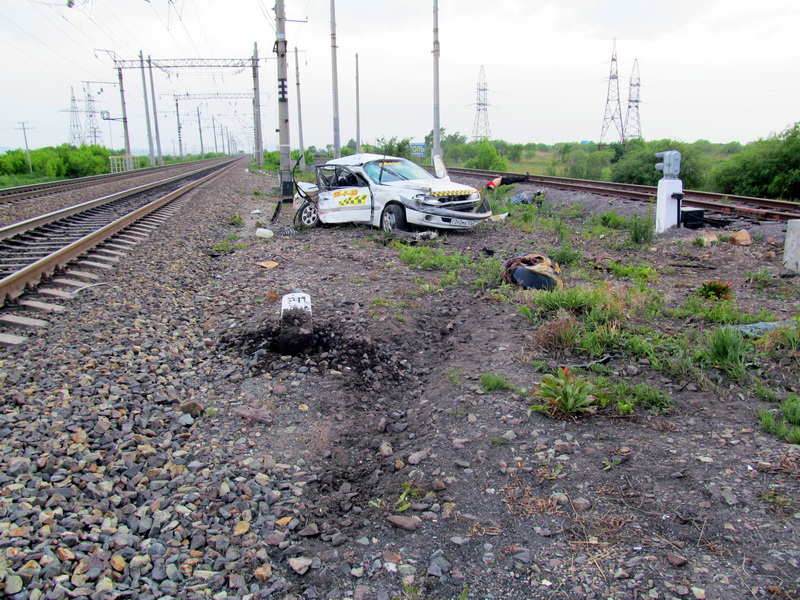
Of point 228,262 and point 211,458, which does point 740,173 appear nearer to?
point 228,262

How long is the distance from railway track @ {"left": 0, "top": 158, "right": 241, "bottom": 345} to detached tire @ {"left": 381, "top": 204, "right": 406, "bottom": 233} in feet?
16.1

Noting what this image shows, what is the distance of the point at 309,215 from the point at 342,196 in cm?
136

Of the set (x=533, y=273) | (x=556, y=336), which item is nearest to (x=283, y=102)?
(x=533, y=273)

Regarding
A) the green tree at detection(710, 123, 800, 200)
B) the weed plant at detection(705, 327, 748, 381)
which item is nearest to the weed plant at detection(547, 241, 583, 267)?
the weed plant at detection(705, 327, 748, 381)

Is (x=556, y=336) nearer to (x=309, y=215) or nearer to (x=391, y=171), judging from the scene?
(x=391, y=171)

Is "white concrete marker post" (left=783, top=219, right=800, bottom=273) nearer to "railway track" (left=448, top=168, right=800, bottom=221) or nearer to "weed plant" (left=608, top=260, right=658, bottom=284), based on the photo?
"weed plant" (left=608, top=260, right=658, bottom=284)

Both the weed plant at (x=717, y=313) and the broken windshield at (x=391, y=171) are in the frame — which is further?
the broken windshield at (x=391, y=171)

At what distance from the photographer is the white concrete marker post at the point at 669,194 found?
36.5 feet

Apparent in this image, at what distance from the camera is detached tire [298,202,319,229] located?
44.2 feet

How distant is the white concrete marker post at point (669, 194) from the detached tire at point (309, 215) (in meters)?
7.75

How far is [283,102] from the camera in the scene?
17.5 meters

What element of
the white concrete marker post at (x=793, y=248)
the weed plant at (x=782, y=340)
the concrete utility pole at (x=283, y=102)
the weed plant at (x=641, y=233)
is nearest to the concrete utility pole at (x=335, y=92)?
the concrete utility pole at (x=283, y=102)

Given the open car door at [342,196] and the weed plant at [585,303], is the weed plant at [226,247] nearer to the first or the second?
the open car door at [342,196]

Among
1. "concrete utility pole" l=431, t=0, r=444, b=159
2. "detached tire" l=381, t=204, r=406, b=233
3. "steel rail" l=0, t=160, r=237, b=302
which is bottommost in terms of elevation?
"steel rail" l=0, t=160, r=237, b=302
